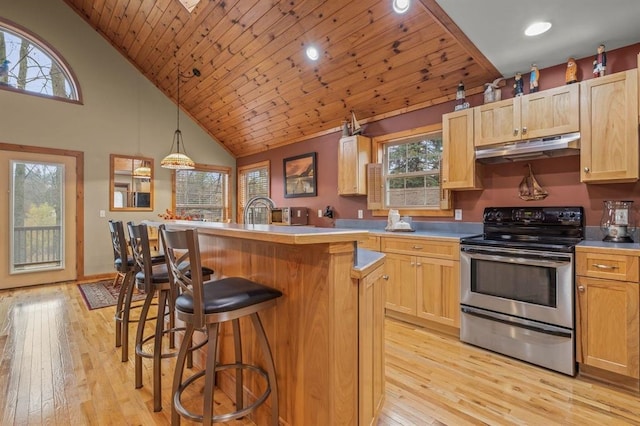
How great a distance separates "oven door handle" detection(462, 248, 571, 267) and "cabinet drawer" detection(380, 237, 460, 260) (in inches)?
4.9

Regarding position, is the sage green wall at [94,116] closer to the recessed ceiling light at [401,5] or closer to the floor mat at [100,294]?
the floor mat at [100,294]

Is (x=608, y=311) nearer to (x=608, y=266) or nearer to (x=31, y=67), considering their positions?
(x=608, y=266)

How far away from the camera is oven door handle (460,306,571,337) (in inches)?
87.4

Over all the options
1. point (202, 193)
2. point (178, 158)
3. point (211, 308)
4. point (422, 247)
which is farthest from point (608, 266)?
point (202, 193)

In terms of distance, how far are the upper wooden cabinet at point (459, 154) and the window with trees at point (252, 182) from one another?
3.72 m

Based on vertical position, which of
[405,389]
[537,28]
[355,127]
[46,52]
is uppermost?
[46,52]

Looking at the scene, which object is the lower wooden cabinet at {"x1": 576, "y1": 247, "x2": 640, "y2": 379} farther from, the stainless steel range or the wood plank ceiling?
the wood plank ceiling

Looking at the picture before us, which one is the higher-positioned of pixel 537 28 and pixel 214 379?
pixel 537 28

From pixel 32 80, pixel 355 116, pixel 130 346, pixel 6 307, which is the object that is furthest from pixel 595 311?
pixel 32 80

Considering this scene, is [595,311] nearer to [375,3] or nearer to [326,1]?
[375,3]

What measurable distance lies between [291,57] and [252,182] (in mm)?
3207

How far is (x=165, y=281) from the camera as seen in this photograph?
1.98 metres

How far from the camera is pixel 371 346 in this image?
60.2 inches

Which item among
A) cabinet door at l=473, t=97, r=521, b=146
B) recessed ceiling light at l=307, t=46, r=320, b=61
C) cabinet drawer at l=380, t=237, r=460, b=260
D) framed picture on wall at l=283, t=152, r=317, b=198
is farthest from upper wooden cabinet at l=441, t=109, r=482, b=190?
framed picture on wall at l=283, t=152, r=317, b=198
